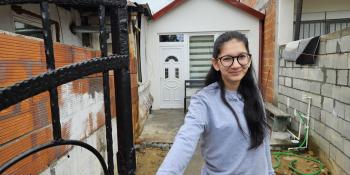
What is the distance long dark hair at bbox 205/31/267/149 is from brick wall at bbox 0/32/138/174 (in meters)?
1.09

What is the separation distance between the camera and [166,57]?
9.77 metres

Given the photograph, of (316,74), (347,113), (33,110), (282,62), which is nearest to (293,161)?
(347,113)

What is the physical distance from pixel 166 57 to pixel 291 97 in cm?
458

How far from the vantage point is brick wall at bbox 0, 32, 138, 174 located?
1.59 m

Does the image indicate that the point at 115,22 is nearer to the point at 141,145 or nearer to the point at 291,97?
the point at 141,145

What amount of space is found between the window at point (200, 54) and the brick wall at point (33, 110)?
23.2 ft

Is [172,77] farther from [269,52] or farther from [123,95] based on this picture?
[123,95]

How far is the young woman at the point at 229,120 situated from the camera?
57.1 inches

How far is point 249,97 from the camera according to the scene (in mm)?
1633

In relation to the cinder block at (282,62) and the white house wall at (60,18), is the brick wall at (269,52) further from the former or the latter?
the white house wall at (60,18)

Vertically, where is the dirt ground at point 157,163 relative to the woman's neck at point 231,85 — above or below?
below

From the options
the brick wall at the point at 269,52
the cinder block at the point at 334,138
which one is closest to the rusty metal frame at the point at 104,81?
the cinder block at the point at 334,138

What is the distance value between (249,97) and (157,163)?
3.85m

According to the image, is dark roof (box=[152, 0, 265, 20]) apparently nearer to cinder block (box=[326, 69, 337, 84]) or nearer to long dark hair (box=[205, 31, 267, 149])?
cinder block (box=[326, 69, 337, 84])
